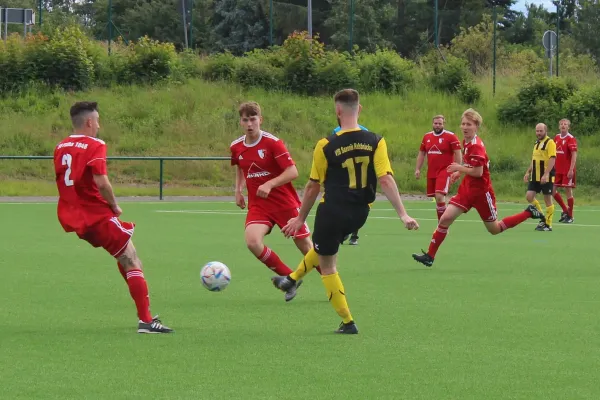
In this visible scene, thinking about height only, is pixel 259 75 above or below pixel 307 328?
above

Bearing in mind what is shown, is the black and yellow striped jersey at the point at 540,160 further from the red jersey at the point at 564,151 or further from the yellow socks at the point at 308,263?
the yellow socks at the point at 308,263

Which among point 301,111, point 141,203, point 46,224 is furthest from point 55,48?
point 46,224

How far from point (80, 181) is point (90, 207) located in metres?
0.22

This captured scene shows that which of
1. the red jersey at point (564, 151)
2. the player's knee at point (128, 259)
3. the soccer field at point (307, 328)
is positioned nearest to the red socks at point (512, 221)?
the soccer field at point (307, 328)

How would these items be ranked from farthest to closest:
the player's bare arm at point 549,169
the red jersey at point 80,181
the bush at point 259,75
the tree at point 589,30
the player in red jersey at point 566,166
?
the tree at point 589,30 < the bush at point 259,75 < the player in red jersey at point 566,166 < the player's bare arm at point 549,169 < the red jersey at point 80,181

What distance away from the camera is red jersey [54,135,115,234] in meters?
8.18

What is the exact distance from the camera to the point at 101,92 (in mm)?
38188

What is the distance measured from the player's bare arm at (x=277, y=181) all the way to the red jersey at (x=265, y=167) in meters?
0.19

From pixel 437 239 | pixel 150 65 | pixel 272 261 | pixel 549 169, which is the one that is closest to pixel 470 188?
pixel 437 239

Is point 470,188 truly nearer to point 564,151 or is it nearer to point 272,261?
point 272,261

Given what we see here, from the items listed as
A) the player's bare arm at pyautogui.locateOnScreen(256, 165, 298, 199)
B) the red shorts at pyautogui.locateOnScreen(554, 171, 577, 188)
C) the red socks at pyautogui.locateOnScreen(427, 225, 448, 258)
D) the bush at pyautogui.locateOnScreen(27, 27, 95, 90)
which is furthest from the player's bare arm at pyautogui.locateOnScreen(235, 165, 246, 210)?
the bush at pyautogui.locateOnScreen(27, 27, 95, 90)

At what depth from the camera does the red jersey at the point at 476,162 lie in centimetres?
1331

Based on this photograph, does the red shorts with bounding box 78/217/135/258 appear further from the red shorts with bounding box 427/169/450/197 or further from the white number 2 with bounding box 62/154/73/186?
the red shorts with bounding box 427/169/450/197

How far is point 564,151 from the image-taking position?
75.9ft
